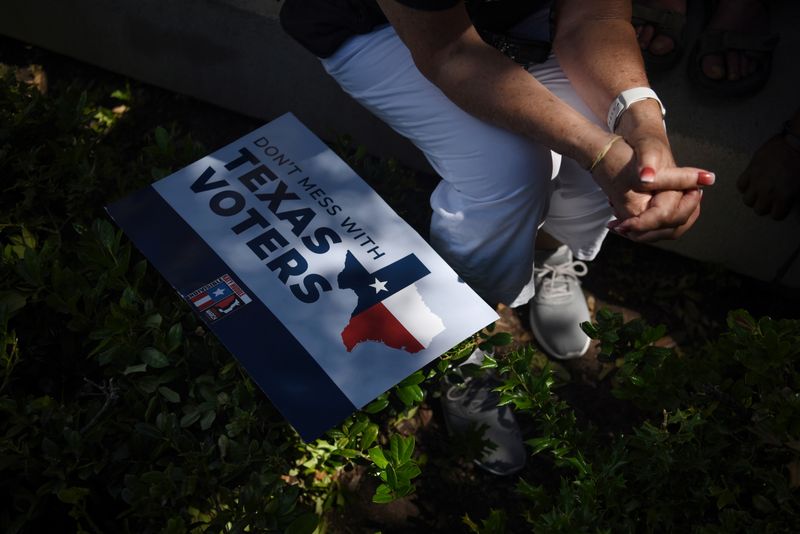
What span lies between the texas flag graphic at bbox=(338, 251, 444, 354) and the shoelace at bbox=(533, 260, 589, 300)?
99cm

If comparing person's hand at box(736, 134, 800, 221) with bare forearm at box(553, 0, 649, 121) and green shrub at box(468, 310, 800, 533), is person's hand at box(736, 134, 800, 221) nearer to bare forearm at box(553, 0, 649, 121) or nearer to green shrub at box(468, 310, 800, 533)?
bare forearm at box(553, 0, 649, 121)

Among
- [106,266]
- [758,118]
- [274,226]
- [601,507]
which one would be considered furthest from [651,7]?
[106,266]

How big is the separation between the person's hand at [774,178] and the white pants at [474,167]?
555mm

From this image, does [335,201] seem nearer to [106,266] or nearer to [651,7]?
[106,266]

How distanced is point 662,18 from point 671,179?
1074 millimetres

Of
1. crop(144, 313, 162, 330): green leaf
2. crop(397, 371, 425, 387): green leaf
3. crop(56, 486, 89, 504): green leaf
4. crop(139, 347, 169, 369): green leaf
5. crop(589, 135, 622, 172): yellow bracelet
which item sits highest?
crop(144, 313, 162, 330): green leaf

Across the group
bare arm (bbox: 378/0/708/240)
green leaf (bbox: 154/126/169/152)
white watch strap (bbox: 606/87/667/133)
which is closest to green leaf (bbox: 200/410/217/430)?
green leaf (bbox: 154/126/169/152)

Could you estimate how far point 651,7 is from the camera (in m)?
2.75

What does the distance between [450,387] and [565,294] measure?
0.64 metres

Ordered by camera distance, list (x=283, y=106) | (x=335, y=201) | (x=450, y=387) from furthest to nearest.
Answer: (x=283, y=106) → (x=450, y=387) → (x=335, y=201)

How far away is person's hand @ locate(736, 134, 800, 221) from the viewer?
2.56 metres

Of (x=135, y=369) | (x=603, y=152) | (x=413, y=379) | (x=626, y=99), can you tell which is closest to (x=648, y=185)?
(x=603, y=152)

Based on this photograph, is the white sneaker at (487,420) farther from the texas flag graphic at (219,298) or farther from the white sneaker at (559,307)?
the texas flag graphic at (219,298)

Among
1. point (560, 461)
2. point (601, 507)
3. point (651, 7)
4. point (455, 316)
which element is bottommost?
point (601, 507)
